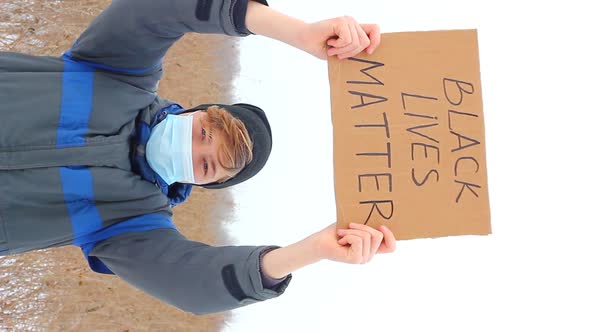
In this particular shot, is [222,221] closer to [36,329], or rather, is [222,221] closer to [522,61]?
[36,329]

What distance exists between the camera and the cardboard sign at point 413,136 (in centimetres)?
77

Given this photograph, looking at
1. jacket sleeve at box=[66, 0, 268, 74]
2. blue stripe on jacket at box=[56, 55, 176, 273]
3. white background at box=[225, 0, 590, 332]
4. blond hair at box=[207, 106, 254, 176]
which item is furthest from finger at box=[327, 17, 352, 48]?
white background at box=[225, 0, 590, 332]

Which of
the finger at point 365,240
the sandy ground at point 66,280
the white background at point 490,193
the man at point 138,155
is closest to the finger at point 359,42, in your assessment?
the man at point 138,155

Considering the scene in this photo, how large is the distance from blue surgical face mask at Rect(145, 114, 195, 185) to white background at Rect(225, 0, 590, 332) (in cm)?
82

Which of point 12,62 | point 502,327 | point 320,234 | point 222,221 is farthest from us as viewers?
point 222,221

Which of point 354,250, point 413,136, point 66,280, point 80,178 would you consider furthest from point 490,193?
point 66,280

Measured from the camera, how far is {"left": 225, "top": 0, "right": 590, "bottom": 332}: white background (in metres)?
1.45

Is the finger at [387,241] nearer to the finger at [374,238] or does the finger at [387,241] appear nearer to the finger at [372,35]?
the finger at [374,238]

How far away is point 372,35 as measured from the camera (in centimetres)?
75

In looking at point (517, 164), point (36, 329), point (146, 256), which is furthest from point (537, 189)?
point (36, 329)

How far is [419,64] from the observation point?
2.58 ft

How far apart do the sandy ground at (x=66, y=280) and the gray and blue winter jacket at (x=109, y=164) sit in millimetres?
732

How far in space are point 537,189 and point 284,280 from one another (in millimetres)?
1014

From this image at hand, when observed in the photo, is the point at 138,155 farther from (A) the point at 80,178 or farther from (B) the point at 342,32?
(B) the point at 342,32
